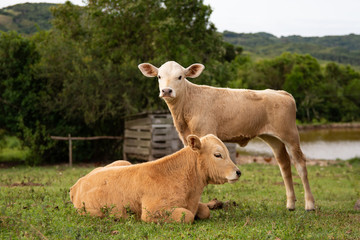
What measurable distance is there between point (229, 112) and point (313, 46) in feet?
532

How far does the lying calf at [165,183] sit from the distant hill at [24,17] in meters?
33.7

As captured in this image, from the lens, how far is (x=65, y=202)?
7.89m

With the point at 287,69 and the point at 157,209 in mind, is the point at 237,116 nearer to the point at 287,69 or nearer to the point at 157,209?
the point at 157,209

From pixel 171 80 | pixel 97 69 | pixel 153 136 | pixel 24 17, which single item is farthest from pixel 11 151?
pixel 24 17

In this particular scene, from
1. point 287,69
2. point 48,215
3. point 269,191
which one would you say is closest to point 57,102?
point 269,191

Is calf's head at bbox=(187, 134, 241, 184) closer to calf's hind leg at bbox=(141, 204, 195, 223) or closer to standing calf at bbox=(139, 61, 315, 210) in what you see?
calf's hind leg at bbox=(141, 204, 195, 223)

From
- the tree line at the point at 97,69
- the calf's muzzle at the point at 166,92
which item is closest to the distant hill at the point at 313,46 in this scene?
the tree line at the point at 97,69

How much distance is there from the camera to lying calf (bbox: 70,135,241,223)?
21.2ft

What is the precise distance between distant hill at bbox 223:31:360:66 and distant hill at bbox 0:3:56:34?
99687 millimetres

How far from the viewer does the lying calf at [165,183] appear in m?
6.47

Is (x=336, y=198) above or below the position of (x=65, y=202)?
below

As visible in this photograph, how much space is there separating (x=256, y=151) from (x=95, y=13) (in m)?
18.3

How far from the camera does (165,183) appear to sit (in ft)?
21.6

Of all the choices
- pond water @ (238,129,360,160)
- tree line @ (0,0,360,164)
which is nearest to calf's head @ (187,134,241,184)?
tree line @ (0,0,360,164)
